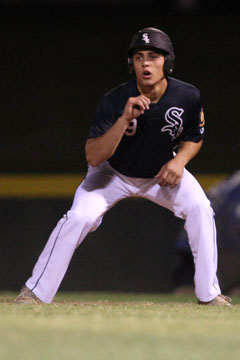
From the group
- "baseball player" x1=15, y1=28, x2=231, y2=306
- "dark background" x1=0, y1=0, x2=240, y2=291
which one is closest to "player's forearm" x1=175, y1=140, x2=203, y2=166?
"baseball player" x1=15, y1=28, x2=231, y2=306

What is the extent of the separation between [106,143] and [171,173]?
39cm

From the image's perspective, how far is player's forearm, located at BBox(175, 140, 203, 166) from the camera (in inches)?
190

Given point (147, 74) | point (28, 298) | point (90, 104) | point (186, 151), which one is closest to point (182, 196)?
point (186, 151)

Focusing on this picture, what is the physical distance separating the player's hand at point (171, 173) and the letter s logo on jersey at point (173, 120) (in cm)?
18

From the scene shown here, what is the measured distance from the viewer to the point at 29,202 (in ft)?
27.6

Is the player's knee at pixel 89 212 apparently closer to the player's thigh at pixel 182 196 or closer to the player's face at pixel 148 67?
the player's thigh at pixel 182 196

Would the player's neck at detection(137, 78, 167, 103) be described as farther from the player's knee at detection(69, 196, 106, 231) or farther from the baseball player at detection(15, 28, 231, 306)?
the player's knee at detection(69, 196, 106, 231)

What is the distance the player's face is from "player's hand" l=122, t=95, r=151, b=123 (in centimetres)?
22

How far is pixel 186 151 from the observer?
16.0 ft

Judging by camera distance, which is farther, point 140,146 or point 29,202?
point 29,202

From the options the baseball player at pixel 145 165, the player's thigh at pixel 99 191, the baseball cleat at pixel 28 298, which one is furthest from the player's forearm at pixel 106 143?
the baseball cleat at pixel 28 298

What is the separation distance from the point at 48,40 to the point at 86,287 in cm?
570

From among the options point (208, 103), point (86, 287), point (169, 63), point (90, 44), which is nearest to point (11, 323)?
point (169, 63)

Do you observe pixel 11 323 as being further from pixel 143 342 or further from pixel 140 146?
pixel 140 146
